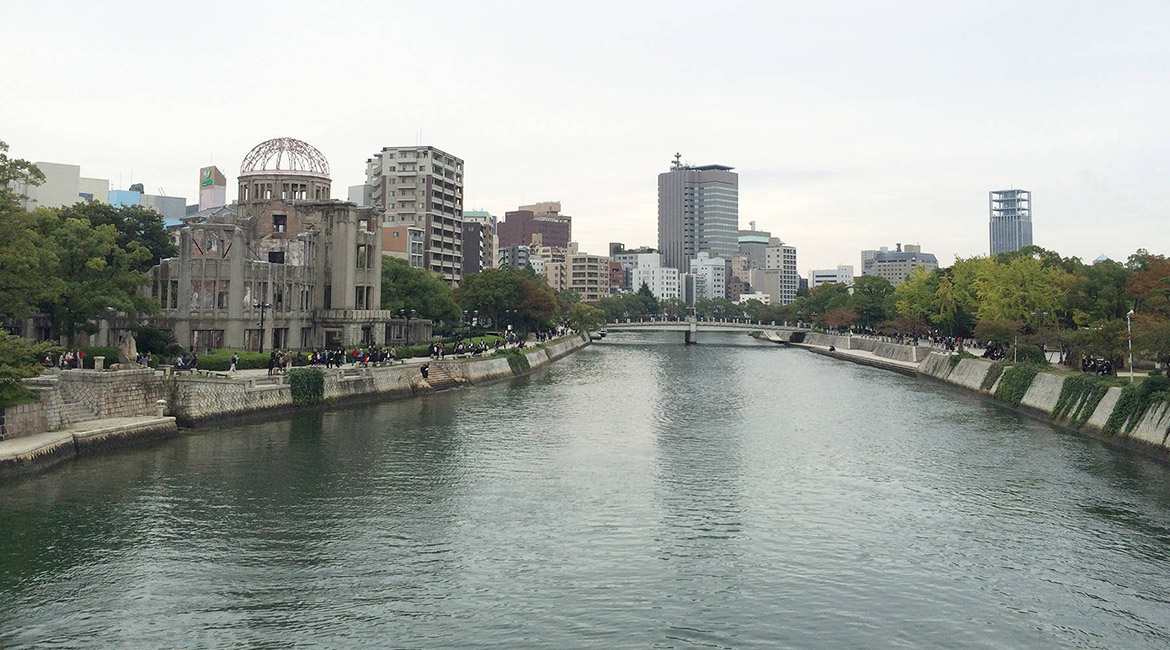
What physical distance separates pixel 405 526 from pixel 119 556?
9126mm

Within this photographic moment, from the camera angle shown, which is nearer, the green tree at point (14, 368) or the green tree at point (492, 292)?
the green tree at point (14, 368)

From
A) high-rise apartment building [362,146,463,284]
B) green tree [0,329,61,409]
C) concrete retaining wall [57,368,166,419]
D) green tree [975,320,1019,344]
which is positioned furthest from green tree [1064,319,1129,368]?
high-rise apartment building [362,146,463,284]

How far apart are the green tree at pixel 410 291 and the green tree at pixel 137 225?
22083 mm

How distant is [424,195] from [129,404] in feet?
380

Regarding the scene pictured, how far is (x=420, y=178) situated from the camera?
528 ft

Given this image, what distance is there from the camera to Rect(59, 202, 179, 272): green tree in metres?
81.1

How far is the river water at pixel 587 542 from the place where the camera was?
Result: 2284 centimetres

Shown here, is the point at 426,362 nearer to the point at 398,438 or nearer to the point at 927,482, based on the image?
the point at 398,438

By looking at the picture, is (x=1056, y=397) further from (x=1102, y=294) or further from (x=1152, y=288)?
(x=1102, y=294)

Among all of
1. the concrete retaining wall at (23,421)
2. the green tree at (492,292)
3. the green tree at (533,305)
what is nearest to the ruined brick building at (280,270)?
the green tree at (492,292)

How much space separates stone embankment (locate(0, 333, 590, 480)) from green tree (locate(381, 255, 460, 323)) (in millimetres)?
28467

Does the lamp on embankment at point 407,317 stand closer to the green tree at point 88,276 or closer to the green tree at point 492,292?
the green tree at point 492,292

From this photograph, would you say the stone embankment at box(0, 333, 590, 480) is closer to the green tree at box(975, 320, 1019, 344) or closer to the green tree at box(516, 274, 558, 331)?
the green tree at box(975, 320, 1019, 344)

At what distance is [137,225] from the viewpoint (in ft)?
279
